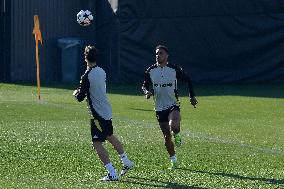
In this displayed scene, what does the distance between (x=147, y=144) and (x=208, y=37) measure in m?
18.6

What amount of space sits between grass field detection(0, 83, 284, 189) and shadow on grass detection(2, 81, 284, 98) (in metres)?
1.00

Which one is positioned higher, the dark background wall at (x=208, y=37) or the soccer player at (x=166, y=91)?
the dark background wall at (x=208, y=37)

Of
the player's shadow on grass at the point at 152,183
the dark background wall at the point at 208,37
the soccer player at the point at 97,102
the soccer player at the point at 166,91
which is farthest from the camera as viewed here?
the dark background wall at the point at 208,37

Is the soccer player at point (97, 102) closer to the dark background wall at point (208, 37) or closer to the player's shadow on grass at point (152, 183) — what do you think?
the player's shadow on grass at point (152, 183)

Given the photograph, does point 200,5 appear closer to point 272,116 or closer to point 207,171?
point 272,116

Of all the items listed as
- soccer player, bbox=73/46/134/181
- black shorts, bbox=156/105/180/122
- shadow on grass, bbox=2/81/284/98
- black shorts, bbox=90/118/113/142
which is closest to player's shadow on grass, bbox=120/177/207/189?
soccer player, bbox=73/46/134/181

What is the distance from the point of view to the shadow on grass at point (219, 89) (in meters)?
29.1

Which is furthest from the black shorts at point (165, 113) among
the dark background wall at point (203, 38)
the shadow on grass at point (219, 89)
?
the dark background wall at point (203, 38)

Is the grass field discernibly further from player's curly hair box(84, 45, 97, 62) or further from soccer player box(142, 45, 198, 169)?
player's curly hair box(84, 45, 97, 62)

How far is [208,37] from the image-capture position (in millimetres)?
34062

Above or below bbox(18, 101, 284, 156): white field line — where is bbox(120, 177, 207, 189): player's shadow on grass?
below

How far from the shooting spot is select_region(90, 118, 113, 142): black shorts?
11.8 m

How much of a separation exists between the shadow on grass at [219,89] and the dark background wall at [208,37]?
76 centimetres

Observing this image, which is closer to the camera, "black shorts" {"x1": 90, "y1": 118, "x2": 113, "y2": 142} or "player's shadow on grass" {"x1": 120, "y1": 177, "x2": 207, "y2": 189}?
"player's shadow on grass" {"x1": 120, "y1": 177, "x2": 207, "y2": 189}
